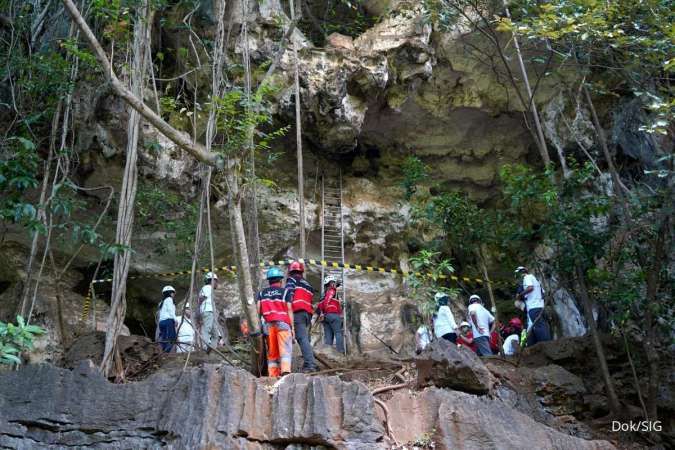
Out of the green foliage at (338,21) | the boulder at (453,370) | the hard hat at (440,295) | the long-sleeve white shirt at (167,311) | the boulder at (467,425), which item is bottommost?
the boulder at (467,425)

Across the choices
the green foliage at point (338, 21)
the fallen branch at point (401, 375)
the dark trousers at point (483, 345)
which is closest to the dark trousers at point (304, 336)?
the fallen branch at point (401, 375)

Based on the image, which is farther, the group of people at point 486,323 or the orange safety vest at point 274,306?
the group of people at point 486,323

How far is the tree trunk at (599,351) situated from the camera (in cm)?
637

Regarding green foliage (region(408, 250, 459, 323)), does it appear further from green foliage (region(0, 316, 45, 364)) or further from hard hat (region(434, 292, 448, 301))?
green foliage (region(0, 316, 45, 364))

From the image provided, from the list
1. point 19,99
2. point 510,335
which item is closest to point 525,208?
point 510,335

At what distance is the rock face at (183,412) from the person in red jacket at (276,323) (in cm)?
93

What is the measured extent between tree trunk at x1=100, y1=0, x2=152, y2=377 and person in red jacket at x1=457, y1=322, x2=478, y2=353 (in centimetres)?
382

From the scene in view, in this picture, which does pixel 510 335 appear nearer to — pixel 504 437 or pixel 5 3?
pixel 504 437

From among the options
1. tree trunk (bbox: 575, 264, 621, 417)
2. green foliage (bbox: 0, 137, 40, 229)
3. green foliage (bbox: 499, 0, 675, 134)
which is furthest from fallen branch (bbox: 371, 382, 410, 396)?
green foliage (bbox: 0, 137, 40, 229)

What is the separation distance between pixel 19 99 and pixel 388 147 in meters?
5.46

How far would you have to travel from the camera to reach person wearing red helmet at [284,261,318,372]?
637 centimetres

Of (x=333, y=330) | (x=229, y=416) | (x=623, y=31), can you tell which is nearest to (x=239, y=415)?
(x=229, y=416)

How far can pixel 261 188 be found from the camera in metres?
10.8

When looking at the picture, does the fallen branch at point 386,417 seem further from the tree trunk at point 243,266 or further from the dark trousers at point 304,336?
the tree trunk at point 243,266
